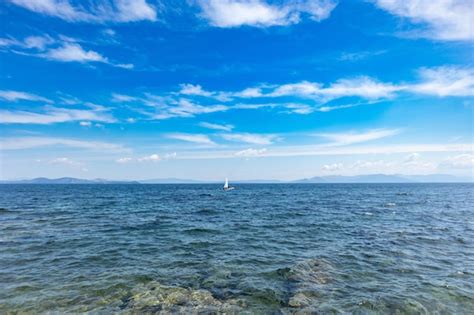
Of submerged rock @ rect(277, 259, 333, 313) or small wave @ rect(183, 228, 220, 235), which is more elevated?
small wave @ rect(183, 228, 220, 235)

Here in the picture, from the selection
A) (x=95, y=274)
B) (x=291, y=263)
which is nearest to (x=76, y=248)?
(x=95, y=274)

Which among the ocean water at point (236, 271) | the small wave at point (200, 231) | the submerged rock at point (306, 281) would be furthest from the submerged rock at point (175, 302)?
the small wave at point (200, 231)

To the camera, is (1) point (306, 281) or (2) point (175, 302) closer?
(2) point (175, 302)

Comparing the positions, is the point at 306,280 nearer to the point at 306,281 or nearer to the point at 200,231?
the point at 306,281

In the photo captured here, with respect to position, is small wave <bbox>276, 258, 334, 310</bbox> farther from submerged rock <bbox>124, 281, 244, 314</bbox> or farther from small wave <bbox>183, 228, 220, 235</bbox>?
small wave <bbox>183, 228, 220, 235</bbox>

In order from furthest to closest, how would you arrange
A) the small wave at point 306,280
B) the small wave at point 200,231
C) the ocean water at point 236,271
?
1. the small wave at point 200,231
2. the small wave at point 306,280
3. the ocean water at point 236,271

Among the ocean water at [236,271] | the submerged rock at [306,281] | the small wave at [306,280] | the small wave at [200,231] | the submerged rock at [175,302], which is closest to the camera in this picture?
the submerged rock at [175,302]

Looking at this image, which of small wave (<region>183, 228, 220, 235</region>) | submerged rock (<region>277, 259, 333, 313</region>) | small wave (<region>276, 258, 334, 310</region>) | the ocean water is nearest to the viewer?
the ocean water

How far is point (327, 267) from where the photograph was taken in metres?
16.4

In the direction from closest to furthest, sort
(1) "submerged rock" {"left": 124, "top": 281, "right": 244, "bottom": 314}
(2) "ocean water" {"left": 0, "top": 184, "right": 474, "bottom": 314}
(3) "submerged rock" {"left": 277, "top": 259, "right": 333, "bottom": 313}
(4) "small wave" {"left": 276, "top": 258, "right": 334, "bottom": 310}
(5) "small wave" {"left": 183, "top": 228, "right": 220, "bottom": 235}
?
(1) "submerged rock" {"left": 124, "top": 281, "right": 244, "bottom": 314} < (2) "ocean water" {"left": 0, "top": 184, "right": 474, "bottom": 314} < (3) "submerged rock" {"left": 277, "top": 259, "right": 333, "bottom": 313} < (4) "small wave" {"left": 276, "top": 258, "right": 334, "bottom": 310} < (5) "small wave" {"left": 183, "top": 228, "right": 220, "bottom": 235}

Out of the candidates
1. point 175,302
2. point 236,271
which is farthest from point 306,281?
point 175,302

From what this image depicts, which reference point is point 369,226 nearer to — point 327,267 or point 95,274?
point 327,267

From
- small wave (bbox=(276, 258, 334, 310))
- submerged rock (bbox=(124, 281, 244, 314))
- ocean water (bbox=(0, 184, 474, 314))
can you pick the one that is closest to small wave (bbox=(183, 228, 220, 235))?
ocean water (bbox=(0, 184, 474, 314))

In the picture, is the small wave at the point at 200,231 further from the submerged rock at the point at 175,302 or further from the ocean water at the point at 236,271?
the submerged rock at the point at 175,302
